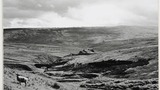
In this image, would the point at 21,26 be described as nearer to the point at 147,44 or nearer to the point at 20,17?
the point at 20,17

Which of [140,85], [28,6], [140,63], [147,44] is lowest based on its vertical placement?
[140,85]

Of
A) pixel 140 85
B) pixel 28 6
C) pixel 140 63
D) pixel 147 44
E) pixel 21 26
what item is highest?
pixel 28 6

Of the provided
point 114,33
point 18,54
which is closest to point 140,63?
point 114,33

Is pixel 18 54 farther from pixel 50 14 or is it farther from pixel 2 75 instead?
pixel 50 14

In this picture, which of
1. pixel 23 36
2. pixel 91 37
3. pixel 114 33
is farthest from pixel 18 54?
pixel 114 33

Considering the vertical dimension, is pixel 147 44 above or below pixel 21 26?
below

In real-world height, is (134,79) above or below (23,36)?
below
